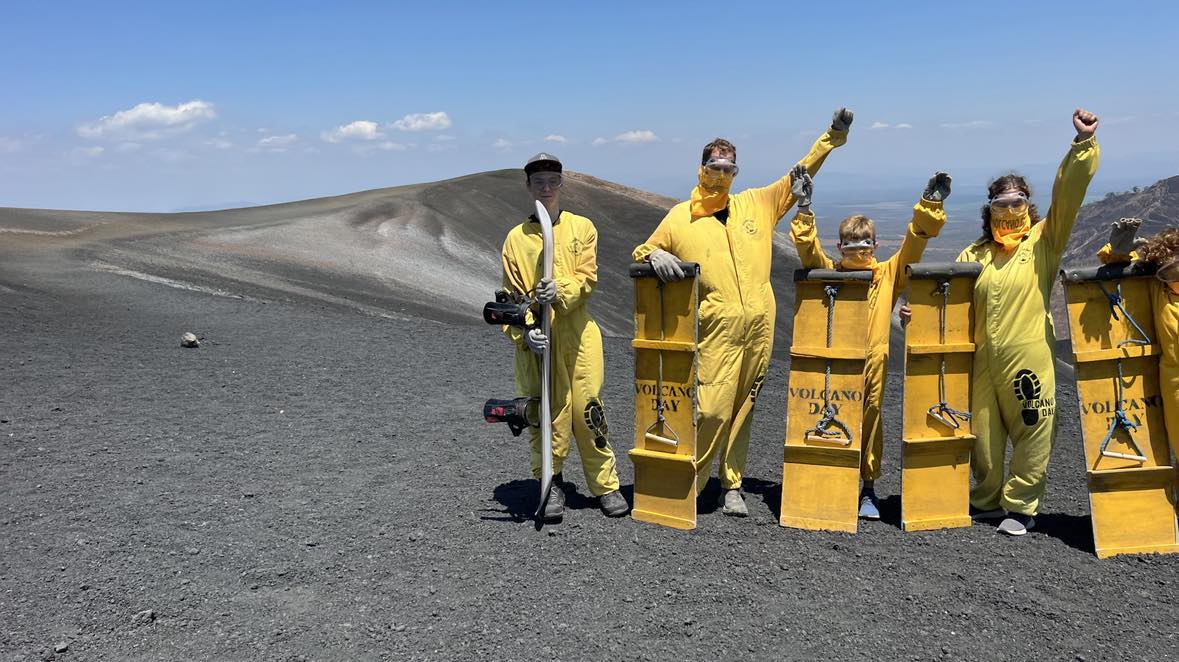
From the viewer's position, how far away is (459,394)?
7.97 metres

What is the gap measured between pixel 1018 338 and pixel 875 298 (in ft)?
2.56

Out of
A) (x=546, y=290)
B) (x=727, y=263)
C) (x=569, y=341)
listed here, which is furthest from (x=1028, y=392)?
(x=546, y=290)

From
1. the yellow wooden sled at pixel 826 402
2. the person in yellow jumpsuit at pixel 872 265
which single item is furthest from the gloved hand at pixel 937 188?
the yellow wooden sled at pixel 826 402

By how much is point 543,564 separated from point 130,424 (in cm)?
397

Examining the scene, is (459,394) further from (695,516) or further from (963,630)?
(963,630)

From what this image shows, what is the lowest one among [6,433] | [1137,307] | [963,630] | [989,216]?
[963,630]

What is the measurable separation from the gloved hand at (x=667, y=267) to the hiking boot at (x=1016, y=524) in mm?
2220

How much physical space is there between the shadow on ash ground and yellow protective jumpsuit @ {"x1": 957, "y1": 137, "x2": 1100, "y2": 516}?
428mm

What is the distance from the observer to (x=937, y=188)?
4445 millimetres

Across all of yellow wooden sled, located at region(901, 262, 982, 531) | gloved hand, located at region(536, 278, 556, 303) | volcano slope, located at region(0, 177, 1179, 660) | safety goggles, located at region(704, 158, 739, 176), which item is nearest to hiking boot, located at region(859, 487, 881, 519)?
volcano slope, located at region(0, 177, 1179, 660)

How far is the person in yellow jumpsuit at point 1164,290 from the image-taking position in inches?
165

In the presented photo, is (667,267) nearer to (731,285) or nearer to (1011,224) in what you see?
(731,285)

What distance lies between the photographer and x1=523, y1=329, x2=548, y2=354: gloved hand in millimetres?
4555

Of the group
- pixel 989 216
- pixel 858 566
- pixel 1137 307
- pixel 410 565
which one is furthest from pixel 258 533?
pixel 1137 307
